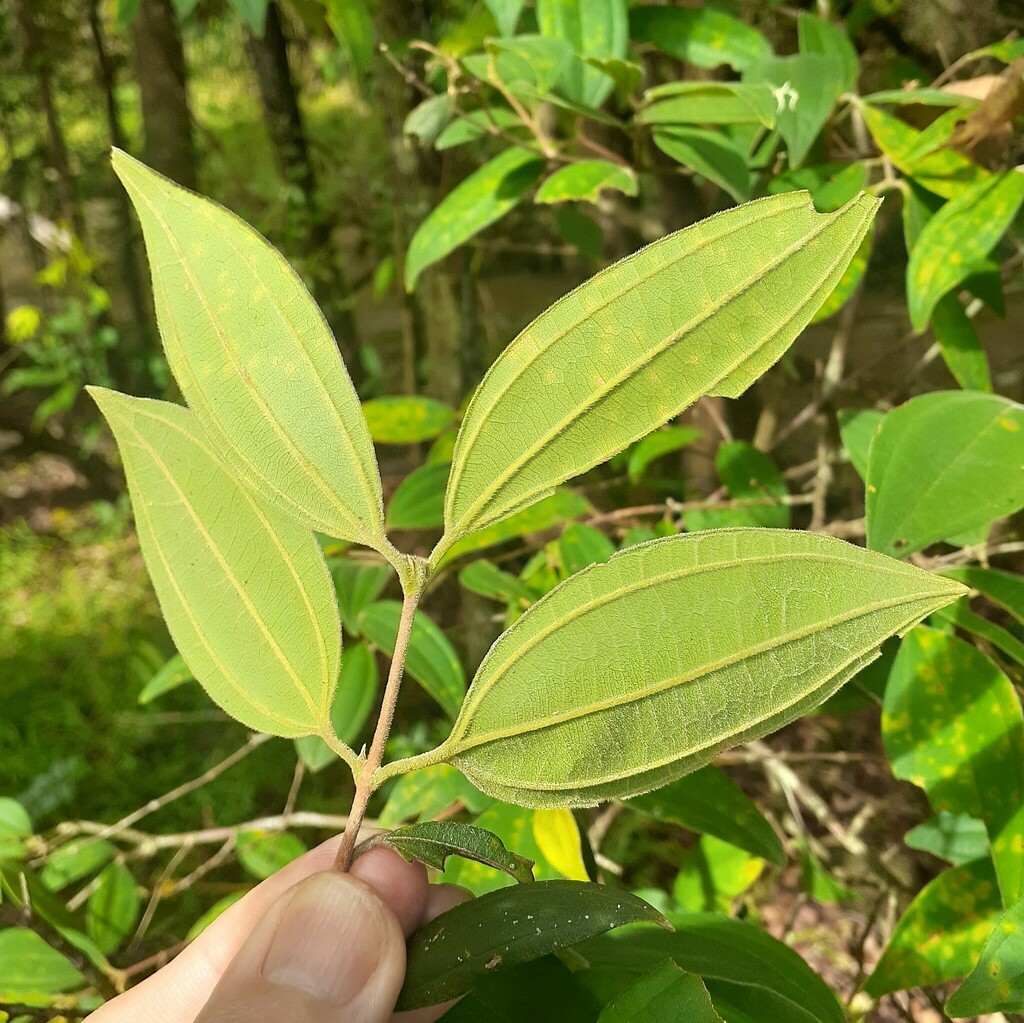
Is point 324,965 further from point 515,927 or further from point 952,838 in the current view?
point 952,838

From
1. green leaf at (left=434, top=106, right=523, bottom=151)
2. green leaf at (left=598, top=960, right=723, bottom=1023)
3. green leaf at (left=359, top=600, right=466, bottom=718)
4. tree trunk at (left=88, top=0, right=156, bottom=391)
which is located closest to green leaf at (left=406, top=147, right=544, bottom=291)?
green leaf at (left=434, top=106, right=523, bottom=151)

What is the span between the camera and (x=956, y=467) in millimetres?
389

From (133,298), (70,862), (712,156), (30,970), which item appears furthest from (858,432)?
(133,298)

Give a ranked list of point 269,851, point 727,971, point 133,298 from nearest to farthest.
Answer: point 727,971
point 269,851
point 133,298

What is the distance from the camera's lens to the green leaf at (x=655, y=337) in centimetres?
24

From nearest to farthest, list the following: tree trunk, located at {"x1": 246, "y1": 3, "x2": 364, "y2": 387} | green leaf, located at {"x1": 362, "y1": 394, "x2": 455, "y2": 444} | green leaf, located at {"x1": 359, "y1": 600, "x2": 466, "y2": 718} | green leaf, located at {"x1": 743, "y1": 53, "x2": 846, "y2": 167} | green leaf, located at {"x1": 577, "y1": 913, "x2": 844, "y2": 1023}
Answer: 1. green leaf, located at {"x1": 577, "y1": 913, "x2": 844, "y2": 1023}
2. green leaf, located at {"x1": 743, "y1": 53, "x2": 846, "y2": 167}
3. green leaf, located at {"x1": 359, "y1": 600, "x2": 466, "y2": 718}
4. green leaf, located at {"x1": 362, "y1": 394, "x2": 455, "y2": 444}
5. tree trunk, located at {"x1": 246, "y1": 3, "x2": 364, "y2": 387}

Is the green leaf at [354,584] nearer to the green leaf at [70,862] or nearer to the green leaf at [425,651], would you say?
the green leaf at [425,651]

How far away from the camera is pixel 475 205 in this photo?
563mm

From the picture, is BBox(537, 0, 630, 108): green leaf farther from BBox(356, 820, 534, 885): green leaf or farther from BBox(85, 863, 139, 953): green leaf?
BBox(85, 863, 139, 953): green leaf

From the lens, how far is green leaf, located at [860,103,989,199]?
485 millimetres

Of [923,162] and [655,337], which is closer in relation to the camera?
[655,337]

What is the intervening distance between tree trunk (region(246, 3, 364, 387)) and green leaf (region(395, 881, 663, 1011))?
1.30 metres

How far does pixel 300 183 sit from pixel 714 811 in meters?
1.47

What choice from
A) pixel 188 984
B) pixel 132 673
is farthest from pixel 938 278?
pixel 132 673
